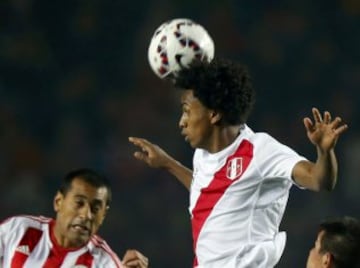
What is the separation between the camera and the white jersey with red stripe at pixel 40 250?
4.62 m

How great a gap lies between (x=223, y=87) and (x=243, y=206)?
49 centimetres

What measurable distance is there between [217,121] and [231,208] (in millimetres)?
357

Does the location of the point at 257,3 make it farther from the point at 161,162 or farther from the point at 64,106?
the point at 161,162

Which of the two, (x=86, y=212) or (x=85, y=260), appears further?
(x=85, y=260)

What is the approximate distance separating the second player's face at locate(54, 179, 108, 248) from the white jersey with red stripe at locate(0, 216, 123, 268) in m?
0.06

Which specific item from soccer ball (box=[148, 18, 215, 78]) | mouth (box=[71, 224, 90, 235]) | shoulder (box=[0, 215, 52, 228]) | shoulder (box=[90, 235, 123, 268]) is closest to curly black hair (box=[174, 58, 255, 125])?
soccer ball (box=[148, 18, 215, 78])

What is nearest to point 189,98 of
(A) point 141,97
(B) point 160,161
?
(B) point 160,161

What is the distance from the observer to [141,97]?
775 centimetres

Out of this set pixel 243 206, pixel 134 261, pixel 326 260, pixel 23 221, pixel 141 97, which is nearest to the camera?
pixel 326 260

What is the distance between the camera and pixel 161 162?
476 centimetres

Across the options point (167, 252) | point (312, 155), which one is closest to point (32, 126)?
point (167, 252)

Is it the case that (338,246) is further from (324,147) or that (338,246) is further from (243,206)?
(243,206)

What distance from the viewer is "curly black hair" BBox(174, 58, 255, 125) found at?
409 cm

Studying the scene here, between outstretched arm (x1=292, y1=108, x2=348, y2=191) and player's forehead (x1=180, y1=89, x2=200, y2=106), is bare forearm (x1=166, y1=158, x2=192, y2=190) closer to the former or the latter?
player's forehead (x1=180, y1=89, x2=200, y2=106)
